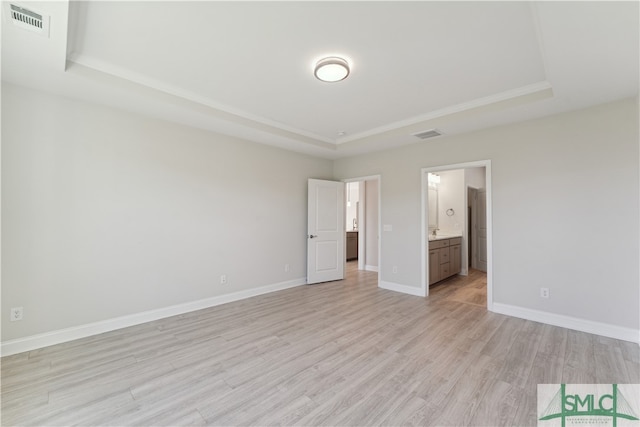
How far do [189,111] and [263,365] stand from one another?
9.61 ft

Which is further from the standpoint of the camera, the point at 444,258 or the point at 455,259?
the point at 455,259

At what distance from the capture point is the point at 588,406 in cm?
189

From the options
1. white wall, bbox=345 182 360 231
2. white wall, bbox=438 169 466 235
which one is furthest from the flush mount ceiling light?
white wall, bbox=345 182 360 231

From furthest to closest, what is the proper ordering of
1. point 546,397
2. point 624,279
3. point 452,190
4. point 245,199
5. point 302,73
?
point 452,190
point 245,199
point 624,279
point 302,73
point 546,397

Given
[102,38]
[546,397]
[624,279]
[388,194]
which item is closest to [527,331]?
[624,279]

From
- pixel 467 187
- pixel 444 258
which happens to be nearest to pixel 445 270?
pixel 444 258

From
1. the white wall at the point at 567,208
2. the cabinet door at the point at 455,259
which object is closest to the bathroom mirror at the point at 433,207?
the cabinet door at the point at 455,259

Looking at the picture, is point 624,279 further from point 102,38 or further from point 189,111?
point 102,38

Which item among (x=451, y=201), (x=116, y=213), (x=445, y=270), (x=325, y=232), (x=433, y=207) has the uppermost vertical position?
(x=451, y=201)

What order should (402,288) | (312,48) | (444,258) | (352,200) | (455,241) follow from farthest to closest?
(352,200) → (455,241) → (444,258) → (402,288) → (312,48)

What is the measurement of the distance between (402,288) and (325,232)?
1.81 metres

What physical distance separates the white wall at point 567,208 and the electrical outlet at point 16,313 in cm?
553

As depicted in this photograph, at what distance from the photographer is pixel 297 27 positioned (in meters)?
2.04

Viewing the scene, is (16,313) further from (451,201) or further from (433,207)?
(451,201)
